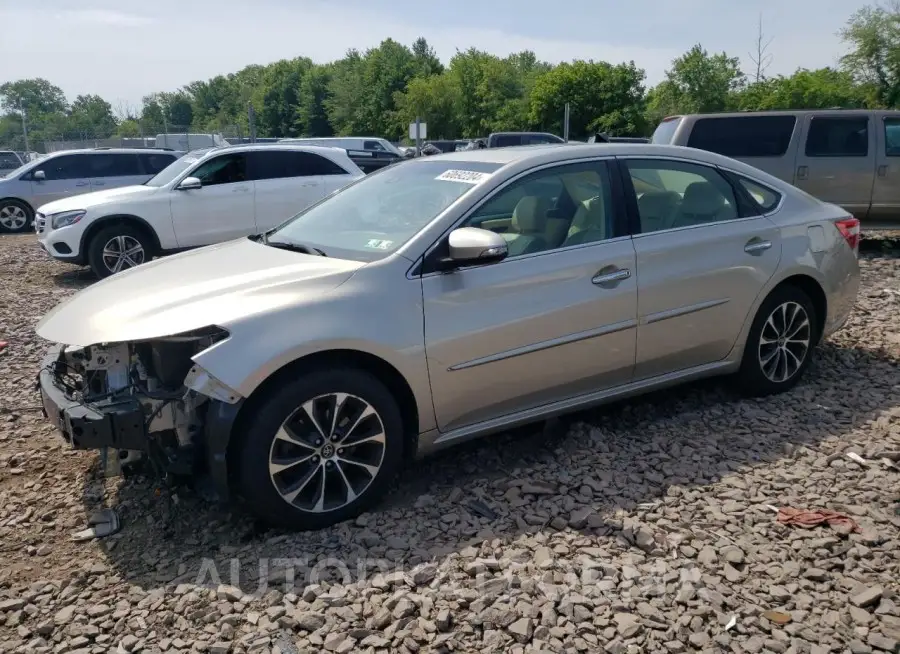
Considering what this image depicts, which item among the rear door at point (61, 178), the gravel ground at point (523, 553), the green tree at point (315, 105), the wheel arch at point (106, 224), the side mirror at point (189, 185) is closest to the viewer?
the gravel ground at point (523, 553)

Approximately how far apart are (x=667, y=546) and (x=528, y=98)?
47907 millimetres

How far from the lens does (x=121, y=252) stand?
32.3ft

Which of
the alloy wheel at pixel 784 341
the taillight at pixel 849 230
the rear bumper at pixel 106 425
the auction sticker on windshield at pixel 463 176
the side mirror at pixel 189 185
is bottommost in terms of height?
the alloy wheel at pixel 784 341

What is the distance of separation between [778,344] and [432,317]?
2533mm

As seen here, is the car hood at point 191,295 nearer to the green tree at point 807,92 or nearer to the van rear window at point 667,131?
the van rear window at point 667,131

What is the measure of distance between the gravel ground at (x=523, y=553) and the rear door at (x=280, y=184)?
6.04m

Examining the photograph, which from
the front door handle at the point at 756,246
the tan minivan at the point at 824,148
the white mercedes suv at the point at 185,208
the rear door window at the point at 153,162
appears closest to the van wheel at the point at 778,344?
the front door handle at the point at 756,246

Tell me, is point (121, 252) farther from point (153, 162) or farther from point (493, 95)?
point (493, 95)

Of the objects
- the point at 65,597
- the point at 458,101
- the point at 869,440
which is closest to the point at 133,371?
the point at 65,597

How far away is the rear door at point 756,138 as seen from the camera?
10.7m

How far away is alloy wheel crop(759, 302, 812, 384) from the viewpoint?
4.88 meters

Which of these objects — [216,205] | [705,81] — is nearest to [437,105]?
[705,81]

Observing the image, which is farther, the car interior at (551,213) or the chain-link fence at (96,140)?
the chain-link fence at (96,140)

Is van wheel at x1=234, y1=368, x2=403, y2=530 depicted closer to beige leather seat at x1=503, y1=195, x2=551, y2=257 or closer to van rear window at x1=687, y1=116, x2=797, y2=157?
beige leather seat at x1=503, y1=195, x2=551, y2=257
